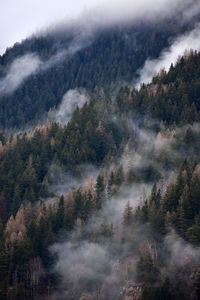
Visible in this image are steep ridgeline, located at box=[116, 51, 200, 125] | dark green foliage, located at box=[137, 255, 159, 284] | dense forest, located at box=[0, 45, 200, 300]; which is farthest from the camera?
steep ridgeline, located at box=[116, 51, 200, 125]

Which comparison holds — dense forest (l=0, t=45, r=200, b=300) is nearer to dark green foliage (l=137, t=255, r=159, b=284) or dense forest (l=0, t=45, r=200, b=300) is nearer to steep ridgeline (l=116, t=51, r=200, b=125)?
dark green foliage (l=137, t=255, r=159, b=284)

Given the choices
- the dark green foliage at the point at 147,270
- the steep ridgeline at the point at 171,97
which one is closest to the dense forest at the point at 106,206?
the dark green foliage at the point at 147,270

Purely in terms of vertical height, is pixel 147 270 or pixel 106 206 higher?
pixel 106 206

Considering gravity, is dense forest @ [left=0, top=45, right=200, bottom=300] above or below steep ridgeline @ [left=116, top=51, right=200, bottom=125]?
below

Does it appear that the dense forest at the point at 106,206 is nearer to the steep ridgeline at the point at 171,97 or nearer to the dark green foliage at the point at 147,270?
the dark green foliage at the point at 147,270

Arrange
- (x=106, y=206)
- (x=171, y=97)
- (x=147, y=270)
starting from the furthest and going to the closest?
(x=171, y=97) < (x=106, y=206) < (x=147, y=270)

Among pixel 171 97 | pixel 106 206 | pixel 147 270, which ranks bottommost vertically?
pixel 147 270

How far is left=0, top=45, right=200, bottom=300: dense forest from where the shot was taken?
7956 centimetres

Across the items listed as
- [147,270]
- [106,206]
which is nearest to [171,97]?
[106,206]

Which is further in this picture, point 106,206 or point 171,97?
point 171,97

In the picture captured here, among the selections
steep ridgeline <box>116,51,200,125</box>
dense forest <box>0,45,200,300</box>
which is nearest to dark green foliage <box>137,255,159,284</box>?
dense forest <box>0,45,200,300</box>

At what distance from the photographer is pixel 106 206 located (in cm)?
9762

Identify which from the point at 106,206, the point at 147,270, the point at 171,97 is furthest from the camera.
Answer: the point at 171,97

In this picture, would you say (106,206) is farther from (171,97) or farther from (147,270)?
(171,97)
